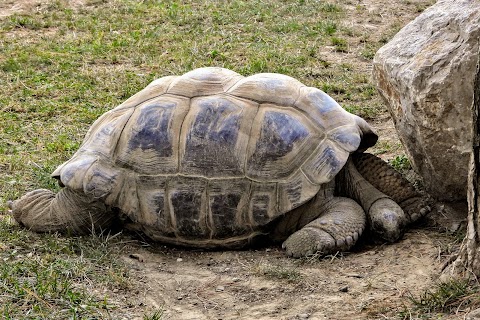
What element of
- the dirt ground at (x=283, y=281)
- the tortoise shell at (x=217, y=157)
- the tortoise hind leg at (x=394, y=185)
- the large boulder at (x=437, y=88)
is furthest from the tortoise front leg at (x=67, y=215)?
the large boulder at (x=437, y=88)

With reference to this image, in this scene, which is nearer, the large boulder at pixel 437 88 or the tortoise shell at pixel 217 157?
the large boulder at pixel 437 88

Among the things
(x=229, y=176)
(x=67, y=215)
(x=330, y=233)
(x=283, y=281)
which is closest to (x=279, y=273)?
(x=283, y=281)

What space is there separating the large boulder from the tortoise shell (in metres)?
0.38

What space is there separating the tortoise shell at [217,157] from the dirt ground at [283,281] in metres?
0.25

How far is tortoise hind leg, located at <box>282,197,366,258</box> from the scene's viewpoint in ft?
16.9

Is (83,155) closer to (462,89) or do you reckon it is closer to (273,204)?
(273,204)

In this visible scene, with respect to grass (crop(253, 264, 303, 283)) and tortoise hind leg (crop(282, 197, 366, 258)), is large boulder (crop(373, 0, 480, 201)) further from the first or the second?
grass (crop(253, 264, 303, 283))

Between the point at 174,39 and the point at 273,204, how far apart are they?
201 inches

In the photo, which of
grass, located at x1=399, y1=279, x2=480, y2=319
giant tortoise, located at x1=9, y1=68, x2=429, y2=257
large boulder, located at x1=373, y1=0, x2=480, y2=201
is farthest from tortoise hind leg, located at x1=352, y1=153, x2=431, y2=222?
grass, located at x1=399, y1=279, x2=480, y2=319

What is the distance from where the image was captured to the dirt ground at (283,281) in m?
4.43

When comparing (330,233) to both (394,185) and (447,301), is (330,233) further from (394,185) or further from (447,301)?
(447,301)

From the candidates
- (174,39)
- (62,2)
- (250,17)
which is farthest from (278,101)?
(62,2)

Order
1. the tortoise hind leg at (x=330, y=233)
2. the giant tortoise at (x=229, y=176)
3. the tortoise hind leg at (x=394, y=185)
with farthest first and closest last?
the tortoise hind leg at (x=394, y=185), the giant tortoise at (x=229, y=176), the tortoise hind leg at (x=330, y=233)

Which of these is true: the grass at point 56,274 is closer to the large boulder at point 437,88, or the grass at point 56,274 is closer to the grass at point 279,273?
the grass at point 279,273
